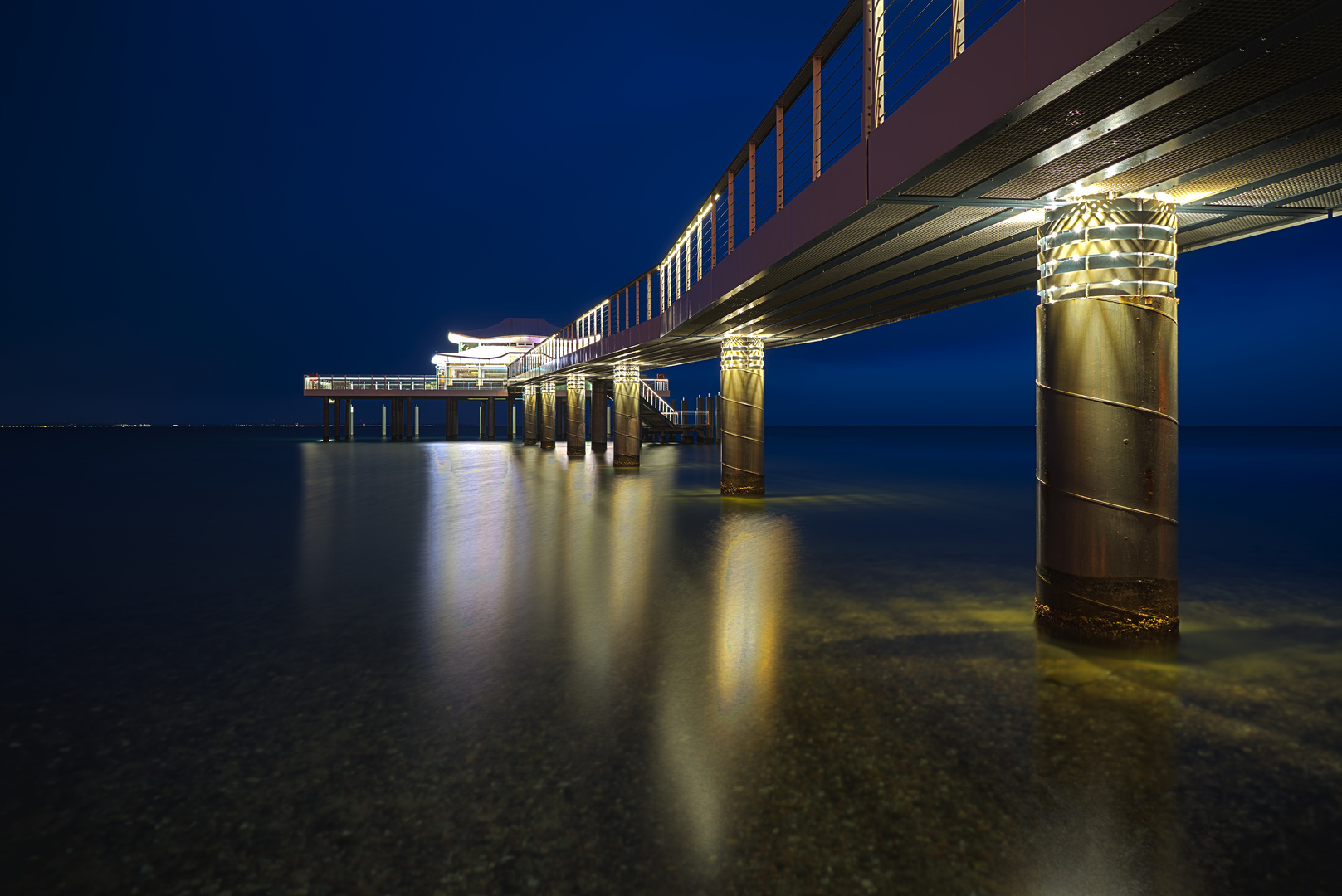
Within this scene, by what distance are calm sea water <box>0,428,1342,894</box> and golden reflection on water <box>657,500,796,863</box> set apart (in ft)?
0.10

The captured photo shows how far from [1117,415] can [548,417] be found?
126ft

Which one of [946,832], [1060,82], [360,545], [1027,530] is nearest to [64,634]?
[360,545]

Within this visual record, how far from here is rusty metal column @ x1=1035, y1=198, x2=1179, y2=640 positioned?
5949mm

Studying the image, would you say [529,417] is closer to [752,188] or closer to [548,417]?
[548,417]

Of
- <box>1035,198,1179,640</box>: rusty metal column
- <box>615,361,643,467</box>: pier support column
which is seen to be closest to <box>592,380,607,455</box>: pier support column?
<box>615,361,643,467</box>: pier support column

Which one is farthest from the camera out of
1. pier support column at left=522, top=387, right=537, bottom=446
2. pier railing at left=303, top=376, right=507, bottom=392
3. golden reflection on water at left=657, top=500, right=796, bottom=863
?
pier railing at left=303, top=376, right=507, bottom=392

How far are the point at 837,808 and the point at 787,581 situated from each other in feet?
16.9

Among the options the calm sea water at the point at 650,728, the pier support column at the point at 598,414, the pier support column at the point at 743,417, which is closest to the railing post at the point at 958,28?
the calm sea water at the point at 650,728

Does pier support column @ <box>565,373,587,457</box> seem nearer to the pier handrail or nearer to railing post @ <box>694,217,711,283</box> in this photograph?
the pier handrail

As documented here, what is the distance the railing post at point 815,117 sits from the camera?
26.0 feet

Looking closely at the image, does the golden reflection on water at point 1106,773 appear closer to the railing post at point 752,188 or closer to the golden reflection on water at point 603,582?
the golden reflection on water at point 603,582

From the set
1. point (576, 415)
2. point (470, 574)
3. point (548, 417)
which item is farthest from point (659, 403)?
point (470, 574)

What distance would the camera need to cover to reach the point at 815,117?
26.6ft

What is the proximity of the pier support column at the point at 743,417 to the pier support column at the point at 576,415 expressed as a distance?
18325 millimetres
